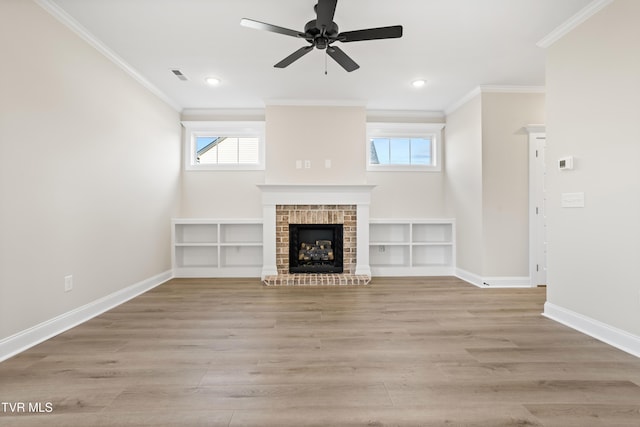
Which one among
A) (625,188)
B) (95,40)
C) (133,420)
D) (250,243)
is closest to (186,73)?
(95,40)

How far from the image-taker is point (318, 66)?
348cm

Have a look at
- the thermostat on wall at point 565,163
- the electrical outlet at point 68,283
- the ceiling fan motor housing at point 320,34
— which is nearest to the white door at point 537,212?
the thermostat on wall at point 565,163

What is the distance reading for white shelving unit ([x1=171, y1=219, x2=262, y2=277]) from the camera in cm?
484

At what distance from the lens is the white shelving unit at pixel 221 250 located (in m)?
4.84

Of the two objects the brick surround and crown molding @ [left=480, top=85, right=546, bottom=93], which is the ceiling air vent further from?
crown molding @ [left=480, top=85, right=546, bottom=93]

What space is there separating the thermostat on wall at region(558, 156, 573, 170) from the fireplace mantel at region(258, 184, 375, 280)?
7.32 ft

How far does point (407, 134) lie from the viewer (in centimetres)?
513

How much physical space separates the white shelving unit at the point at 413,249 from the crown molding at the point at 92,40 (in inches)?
145

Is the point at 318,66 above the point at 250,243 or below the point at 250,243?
above

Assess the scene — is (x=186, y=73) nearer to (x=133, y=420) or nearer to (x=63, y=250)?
(x=63, y=250)

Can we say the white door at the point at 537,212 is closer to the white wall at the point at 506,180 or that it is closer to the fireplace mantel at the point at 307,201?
the white wall at the point at 506,180

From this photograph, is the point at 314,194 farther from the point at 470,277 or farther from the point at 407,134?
the point at 470,277

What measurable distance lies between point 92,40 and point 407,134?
168 inches

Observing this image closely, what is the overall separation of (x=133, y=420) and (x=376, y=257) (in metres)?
3.96
